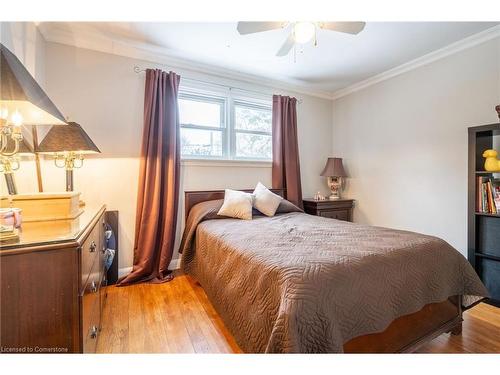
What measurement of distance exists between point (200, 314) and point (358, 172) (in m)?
3.00

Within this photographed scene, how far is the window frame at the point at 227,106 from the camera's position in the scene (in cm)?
304

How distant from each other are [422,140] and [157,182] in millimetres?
3155

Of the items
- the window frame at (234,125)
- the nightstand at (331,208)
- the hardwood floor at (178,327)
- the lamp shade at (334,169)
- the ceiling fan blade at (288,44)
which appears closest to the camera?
the hardwood floor at (178,327)

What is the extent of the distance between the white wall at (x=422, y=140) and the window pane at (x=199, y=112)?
7.02ft

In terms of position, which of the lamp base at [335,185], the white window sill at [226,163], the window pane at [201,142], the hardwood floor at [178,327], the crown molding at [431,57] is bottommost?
the hardwood floor at [178,327]

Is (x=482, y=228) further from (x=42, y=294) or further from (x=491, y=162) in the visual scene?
(x=42, y=294)

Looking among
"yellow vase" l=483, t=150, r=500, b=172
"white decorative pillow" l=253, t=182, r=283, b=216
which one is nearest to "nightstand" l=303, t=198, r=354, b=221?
"white decorative pillow" l=253, t=182, r=283, b=216

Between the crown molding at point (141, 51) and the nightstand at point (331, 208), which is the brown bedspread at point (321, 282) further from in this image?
the crown molding at point (141, 51)

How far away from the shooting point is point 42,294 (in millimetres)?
836

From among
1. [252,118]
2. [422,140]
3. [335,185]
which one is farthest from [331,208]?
[252,118]

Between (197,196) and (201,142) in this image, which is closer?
(197,196)

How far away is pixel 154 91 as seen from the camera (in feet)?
8.65

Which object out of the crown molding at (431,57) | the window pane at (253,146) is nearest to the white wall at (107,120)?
the window pane at (253,146)

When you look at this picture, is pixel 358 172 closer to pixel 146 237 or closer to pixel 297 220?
pixel 297 220
